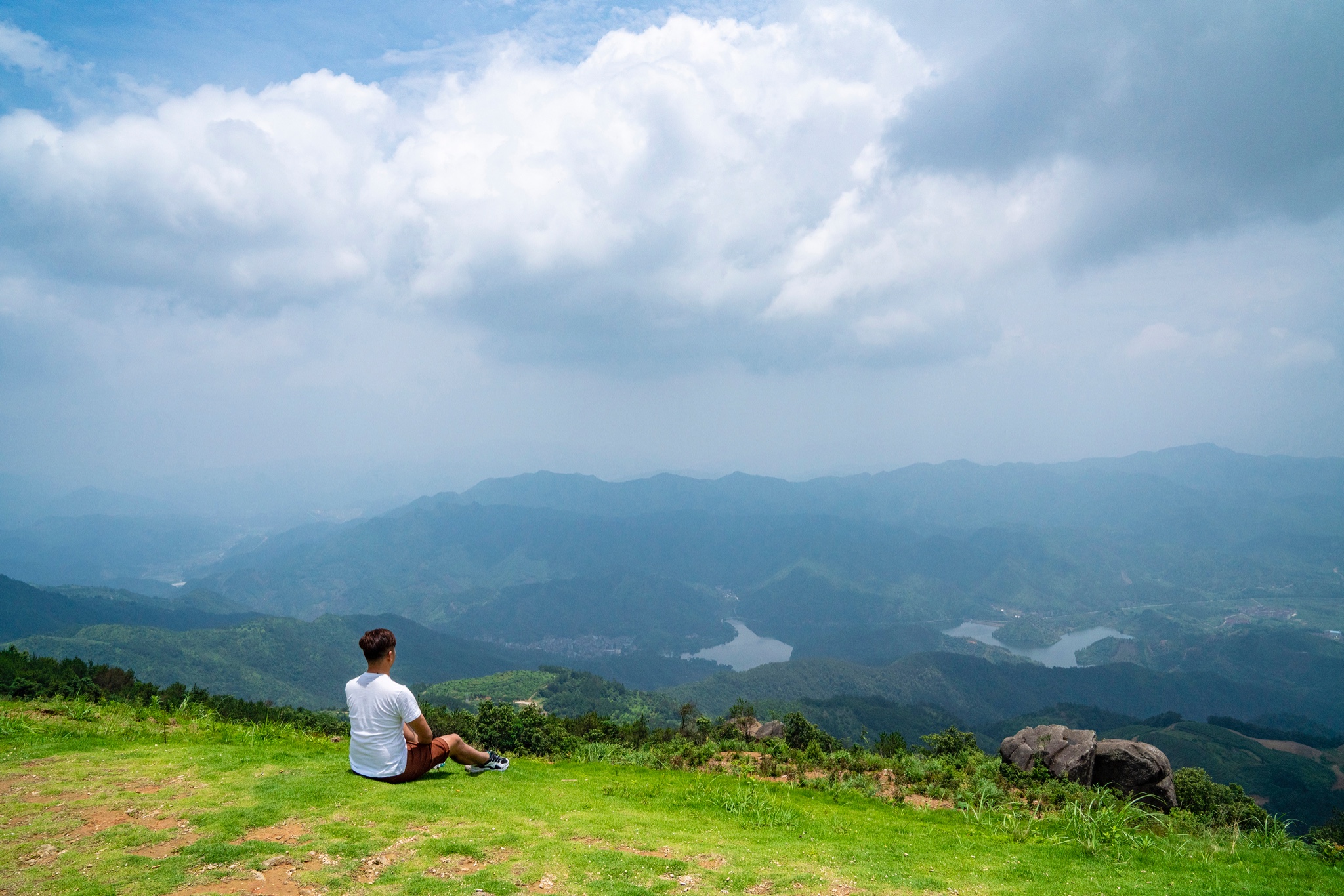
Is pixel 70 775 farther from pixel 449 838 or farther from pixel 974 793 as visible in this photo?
pixel 974 793

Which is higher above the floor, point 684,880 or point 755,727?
point 684,880

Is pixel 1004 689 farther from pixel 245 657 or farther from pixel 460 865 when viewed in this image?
pixel 245 657

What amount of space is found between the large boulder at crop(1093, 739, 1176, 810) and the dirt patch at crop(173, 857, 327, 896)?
23259 mm

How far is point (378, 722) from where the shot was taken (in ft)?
31.8

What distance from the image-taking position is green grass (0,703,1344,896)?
708 centimetres

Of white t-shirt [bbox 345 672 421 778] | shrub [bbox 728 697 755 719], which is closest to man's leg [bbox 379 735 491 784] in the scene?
white t-shirt [bbox 345 672 421 778]

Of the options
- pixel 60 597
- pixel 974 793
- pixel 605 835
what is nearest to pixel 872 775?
pixel 974 793

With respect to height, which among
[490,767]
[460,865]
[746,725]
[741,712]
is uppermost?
[460,865]

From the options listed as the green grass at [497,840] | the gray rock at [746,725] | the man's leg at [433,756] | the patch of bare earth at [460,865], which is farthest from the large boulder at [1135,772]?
the patch of bare earth at [460,865]

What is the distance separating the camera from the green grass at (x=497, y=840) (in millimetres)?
7082

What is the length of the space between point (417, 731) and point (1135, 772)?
23.1 metres

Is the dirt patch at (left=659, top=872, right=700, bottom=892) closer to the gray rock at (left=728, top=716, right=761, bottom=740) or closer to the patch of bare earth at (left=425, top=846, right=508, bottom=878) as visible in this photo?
the patch of bare earth at (left=425, top=846, right=508, bottom=878)

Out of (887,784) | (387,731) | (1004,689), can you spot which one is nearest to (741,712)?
(887,784)

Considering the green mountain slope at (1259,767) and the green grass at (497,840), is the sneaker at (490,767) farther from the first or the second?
the green mountain slope at (1259,767)
